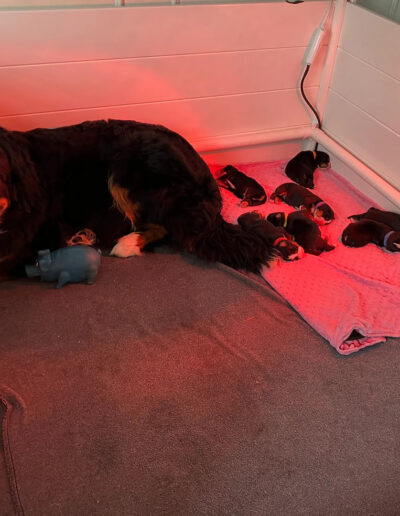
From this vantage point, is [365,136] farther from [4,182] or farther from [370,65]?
[4,182]

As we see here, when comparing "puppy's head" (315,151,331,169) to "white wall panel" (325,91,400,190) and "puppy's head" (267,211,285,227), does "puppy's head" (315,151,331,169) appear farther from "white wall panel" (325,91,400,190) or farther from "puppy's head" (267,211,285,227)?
"puppy's head" (267,211,285,227)

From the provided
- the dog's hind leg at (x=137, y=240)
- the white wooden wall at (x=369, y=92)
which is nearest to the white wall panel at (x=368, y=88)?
the white wooden wall at (x=369, y=92)

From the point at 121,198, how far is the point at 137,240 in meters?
0.22

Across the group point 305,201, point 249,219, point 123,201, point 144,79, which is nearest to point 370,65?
point 305,201

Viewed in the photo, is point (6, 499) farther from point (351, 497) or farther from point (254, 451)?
point (351, 497)

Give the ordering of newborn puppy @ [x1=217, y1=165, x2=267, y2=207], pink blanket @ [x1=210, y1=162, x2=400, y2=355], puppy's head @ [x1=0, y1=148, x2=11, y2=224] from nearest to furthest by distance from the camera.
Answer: puppy's head @ [x1=0, y1=148, x2=11, y2=224] < pink blanket @ [x1=210, y1=162, x2=400, y2=355] < newborn puppy @ [x1=217, y1=165, x2=267, y2=207]

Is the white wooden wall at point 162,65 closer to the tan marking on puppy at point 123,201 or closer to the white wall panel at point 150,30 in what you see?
the white wall panel at point 150,30

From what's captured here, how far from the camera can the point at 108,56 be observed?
2.38 metres

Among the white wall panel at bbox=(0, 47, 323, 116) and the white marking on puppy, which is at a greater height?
the white wall panel at bbox=(0, 47, 323, 116)

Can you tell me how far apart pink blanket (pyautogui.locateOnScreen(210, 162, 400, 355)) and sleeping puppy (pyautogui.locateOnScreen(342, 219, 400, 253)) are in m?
0.04

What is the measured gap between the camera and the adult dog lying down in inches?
81.4

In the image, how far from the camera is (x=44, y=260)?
6.79ft

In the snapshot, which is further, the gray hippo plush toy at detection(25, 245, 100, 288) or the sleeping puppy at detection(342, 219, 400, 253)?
the sleeping puppy at detection(342, 219, 400, 253)

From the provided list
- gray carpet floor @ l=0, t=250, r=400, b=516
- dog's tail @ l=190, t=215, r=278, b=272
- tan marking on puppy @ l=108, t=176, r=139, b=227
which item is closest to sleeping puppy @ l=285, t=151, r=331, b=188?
dog's tail @ l=190, t=215, r=278, b=272
